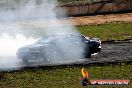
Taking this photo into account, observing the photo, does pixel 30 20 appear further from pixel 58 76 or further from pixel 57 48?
pixel 58 76

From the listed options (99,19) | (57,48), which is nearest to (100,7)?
(99,19)

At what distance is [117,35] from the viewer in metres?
30.4

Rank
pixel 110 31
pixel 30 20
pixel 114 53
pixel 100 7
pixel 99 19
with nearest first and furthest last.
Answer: pixel 114 53 → pixel 110 31 → pixel 99 19 → pixel 30 20 → pixel 100 7

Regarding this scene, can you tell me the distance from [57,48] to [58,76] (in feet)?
13.7

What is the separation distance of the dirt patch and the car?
18.1 m

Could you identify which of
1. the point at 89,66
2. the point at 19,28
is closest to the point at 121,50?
the point at 89,66

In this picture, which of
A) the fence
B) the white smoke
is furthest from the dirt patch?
the fence

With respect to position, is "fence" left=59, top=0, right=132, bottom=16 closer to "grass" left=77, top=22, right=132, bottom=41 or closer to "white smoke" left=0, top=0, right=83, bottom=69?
"white smoke" left=0, top=0, right=83, bottom=69

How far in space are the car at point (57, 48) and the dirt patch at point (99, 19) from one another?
1813 centimetres

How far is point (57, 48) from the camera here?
21.0m

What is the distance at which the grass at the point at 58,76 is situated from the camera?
15.9 metres

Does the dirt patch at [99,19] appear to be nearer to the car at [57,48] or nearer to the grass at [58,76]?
the car at [57,48]

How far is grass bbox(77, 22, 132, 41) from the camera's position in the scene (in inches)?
1177

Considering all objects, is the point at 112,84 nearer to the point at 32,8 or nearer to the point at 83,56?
the point at 83,56
